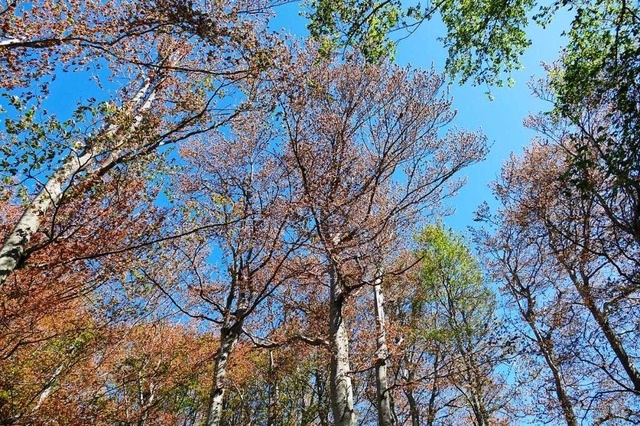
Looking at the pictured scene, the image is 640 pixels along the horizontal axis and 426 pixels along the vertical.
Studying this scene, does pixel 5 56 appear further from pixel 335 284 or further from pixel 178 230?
pixel 335 284

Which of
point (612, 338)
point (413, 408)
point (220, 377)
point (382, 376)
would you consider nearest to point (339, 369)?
point (382, 376)

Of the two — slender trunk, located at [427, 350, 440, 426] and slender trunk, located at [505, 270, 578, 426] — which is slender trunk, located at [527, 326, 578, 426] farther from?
slender trunk, located at [427, 350, 440, 426]

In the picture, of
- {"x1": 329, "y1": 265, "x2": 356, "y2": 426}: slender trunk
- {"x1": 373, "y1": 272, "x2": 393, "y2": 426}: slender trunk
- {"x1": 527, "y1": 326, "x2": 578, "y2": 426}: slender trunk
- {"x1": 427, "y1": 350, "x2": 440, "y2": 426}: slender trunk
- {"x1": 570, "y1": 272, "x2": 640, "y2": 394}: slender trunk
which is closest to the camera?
{"x1": 329, "y1": 265, "x2": 356, "y2": 426}: slender trunk

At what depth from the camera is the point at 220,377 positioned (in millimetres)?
8195

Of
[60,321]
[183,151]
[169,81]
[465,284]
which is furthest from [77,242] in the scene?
[465,284]

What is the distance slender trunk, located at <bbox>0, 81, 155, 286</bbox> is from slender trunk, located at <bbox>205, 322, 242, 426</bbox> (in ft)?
16.1

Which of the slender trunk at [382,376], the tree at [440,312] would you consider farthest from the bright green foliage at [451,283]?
the slender trunk at [382,376]

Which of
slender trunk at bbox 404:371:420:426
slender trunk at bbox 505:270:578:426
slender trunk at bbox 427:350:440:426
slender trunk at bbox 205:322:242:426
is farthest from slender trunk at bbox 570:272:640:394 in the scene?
slender trunk at bbox 205:322:242:426

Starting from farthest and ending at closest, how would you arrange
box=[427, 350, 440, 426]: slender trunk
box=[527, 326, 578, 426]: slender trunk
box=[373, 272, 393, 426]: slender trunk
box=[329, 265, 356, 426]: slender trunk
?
box=[427, 350, 440, 426]: slender trunk
box=[527, 326, 578, 426]: slender trunk
box=[373, 272, 393, 426]: slender trunk
box=[329, 265, 356, 426]: slender trunk

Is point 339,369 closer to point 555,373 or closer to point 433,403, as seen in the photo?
point 555,373

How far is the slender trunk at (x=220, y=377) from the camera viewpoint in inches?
304

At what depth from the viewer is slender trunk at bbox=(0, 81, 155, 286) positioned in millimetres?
4539

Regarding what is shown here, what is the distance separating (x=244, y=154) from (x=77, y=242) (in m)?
6.21

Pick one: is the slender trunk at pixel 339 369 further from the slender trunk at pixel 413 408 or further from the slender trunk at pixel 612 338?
A: the slender trunk at pixel 413 408
